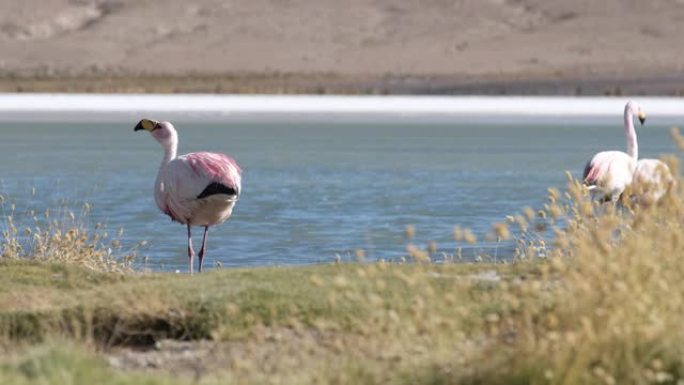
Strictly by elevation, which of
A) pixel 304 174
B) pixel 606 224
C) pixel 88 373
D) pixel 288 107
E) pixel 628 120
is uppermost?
pixel 606 224

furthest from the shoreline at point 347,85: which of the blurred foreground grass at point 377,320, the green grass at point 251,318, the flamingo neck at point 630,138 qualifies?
the blurred foreground grass at point 377,320

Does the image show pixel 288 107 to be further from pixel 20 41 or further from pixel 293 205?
pixel 20 41

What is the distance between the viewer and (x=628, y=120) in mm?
13523

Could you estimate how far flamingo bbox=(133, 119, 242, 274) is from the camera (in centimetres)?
1055

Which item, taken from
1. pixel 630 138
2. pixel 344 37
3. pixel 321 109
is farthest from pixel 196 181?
pixel 344 37

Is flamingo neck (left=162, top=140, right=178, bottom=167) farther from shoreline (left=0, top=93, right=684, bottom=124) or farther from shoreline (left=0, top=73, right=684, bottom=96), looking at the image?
shoreline (left=0, top=73, right=684, bottom=96)

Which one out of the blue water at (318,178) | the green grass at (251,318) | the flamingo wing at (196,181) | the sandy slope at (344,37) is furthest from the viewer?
the sandy slope at (344,37)

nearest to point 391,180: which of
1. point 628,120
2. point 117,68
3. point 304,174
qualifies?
point 304,174

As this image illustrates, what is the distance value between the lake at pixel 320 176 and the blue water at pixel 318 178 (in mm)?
24

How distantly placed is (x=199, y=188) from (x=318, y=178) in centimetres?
1018

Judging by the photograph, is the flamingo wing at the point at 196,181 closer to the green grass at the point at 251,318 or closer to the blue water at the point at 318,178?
the blue water at the point at 318,178

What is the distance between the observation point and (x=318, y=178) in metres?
20.8

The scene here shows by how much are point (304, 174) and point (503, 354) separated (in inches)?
622

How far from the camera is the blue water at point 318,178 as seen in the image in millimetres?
14008
